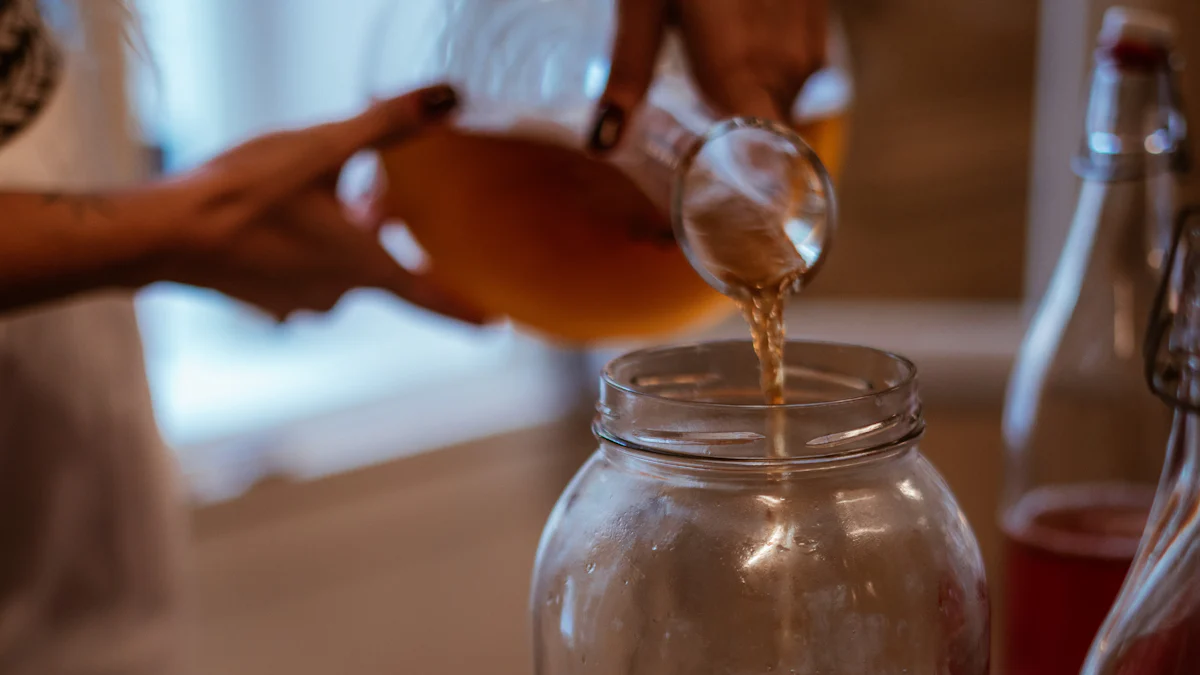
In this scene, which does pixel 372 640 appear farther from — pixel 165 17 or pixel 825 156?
pixel 825 156

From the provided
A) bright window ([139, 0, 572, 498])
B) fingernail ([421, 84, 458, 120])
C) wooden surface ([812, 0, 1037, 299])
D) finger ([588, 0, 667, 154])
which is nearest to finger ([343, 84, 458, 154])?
fingernail ([421, 84, 458, 120])

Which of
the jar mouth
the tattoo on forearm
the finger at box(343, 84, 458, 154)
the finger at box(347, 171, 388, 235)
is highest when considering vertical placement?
the finger at box(343, 84, 458, 154)

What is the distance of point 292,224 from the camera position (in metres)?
0.64

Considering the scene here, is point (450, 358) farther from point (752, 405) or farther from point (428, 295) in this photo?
point (752, 405)

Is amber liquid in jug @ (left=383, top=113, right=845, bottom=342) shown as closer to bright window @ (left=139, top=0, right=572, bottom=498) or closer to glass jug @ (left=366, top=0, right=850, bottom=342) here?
glass jug @ (left=366, top=0, right=850, bottom=342)

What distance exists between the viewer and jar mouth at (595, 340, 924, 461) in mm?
346

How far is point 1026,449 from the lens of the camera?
0.71m

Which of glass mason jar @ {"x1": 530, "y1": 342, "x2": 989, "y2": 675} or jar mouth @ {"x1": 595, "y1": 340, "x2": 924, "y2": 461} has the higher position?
jar mouth @ {"x1": 595, "y1": 340, "x2": 924, "y2": 461}

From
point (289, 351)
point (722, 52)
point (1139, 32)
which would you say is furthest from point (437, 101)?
point (289, 351)

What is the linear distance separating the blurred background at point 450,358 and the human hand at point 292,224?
64 centimetres

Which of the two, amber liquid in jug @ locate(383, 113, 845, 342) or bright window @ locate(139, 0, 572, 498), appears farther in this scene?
bright window @ locate(139, 0, 572, 498)

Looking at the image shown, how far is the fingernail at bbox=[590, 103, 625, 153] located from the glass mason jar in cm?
11

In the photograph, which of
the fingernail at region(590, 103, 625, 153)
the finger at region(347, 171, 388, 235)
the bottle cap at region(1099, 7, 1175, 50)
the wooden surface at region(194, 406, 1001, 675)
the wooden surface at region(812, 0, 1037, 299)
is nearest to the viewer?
the fingernail at region(590, 103, 625, 153)

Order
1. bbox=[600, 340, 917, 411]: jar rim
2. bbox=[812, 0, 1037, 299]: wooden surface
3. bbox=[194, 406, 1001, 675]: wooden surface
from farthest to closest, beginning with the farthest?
bbox=[812, 0, 1037, 299]: wooden surface
bbox=[194, 406, 1001, 675]: wooden surface
bbox=[600, 340, 917, 411]: jar rim
